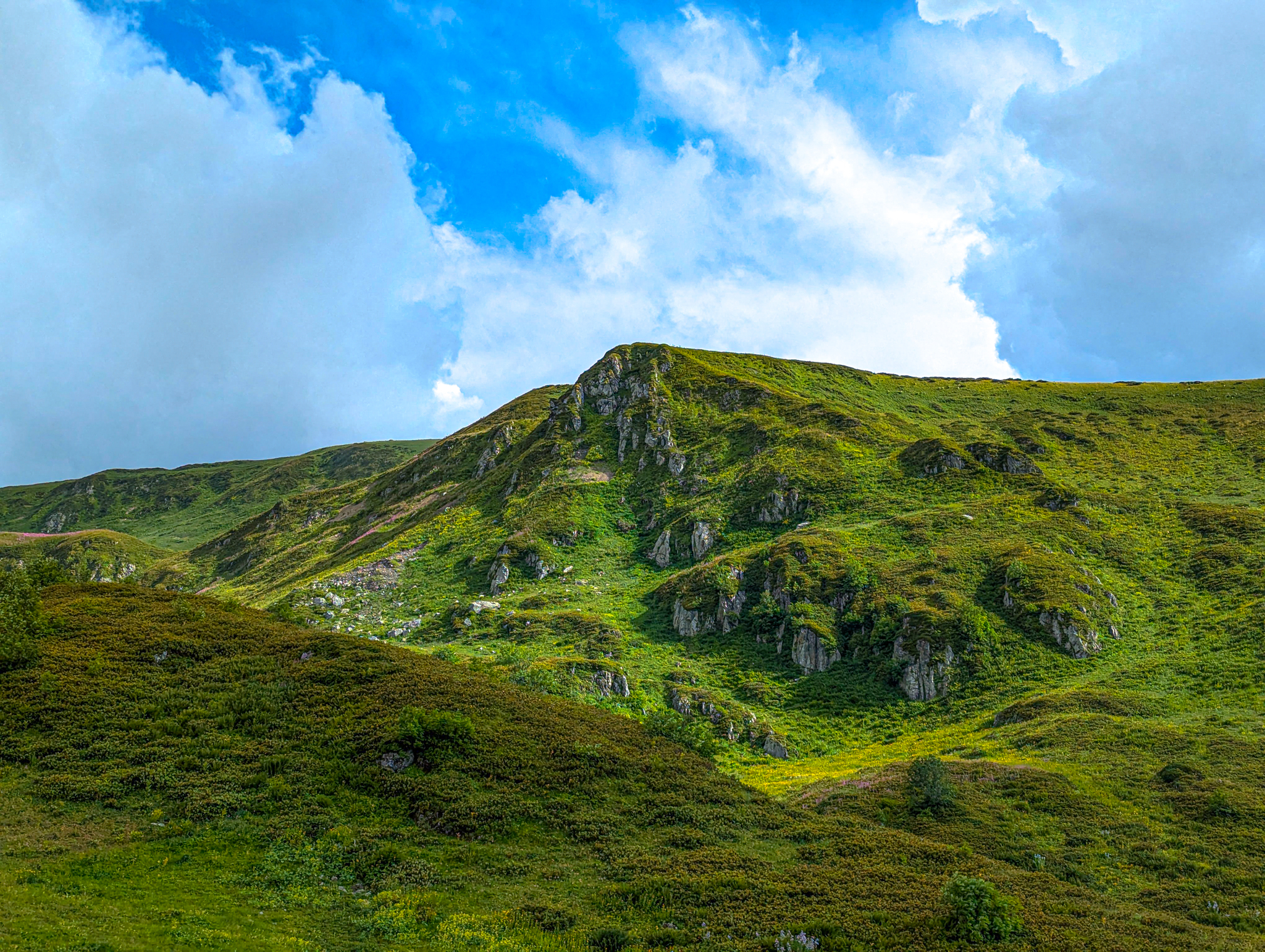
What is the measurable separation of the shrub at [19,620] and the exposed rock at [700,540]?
7259cm

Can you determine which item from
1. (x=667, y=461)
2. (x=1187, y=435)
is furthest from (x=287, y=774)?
(x=1187, y=435)

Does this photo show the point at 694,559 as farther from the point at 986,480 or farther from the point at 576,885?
the point at 576,885

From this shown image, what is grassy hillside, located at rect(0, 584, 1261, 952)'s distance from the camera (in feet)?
63.4

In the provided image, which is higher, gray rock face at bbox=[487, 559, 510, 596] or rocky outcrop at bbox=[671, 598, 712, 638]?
gray rock face at bbox=[487, 559, 510, 596]

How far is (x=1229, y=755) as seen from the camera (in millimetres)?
38469

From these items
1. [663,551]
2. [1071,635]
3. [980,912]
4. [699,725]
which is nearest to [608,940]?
[980,912]

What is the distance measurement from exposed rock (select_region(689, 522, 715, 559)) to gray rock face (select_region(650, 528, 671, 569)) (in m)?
3.69

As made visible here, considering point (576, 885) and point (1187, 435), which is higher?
point (1187, 435)

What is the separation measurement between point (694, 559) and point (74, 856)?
254ft

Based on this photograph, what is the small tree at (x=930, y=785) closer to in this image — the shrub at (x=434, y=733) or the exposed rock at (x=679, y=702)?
the exposed rock at (x=679, y=702)

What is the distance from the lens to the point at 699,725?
55469mm

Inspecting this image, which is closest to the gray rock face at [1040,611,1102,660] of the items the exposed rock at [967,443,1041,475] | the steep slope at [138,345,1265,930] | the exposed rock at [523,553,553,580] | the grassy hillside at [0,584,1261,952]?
the steep slope at [138,345,1265,930]

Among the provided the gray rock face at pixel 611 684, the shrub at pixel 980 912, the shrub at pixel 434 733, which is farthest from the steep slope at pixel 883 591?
the shrub at pixel 434 733

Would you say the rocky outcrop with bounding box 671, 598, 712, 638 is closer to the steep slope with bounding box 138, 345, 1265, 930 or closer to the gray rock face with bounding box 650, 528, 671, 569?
the steep slope with bounding box 138, 345, 1265, 930
